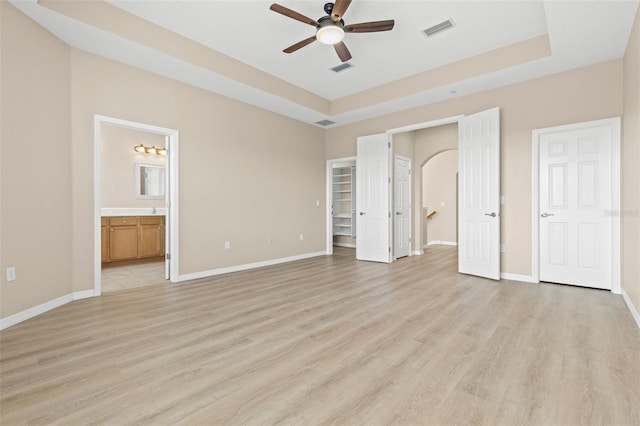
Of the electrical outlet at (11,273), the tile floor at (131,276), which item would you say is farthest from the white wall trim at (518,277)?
the electrical outlet at (11,273)

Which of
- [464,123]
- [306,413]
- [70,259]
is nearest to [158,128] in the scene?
[70,259]

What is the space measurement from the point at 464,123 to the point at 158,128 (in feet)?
15.3

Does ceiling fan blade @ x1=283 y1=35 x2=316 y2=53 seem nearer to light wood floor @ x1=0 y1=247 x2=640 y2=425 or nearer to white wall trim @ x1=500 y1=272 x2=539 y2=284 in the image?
light wood floor @ x1=0 y1=247 x2=640 y2=425

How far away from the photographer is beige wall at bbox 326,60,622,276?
3.97m

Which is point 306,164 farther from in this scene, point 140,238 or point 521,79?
point 521,79

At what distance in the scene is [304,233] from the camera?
6.77 m

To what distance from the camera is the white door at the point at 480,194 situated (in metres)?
4.63

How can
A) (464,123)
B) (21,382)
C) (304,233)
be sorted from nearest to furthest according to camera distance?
(21,382) < (464,123) < (304,233)

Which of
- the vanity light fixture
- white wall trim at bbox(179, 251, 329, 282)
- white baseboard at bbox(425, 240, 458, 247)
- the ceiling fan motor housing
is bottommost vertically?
white wall trim at bbox(179, 251, 329, 282)

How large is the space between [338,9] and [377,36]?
1.07 metres

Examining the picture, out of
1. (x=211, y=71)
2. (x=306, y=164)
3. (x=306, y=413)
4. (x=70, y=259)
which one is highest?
(x=211, y=71)

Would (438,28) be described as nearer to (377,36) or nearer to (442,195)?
(377,36)

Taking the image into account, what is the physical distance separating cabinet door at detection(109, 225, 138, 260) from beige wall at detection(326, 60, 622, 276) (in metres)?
6.16

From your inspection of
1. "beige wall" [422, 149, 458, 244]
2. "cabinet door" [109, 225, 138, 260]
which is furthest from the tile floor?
"beige wall" [422, 149, 458, 244]
